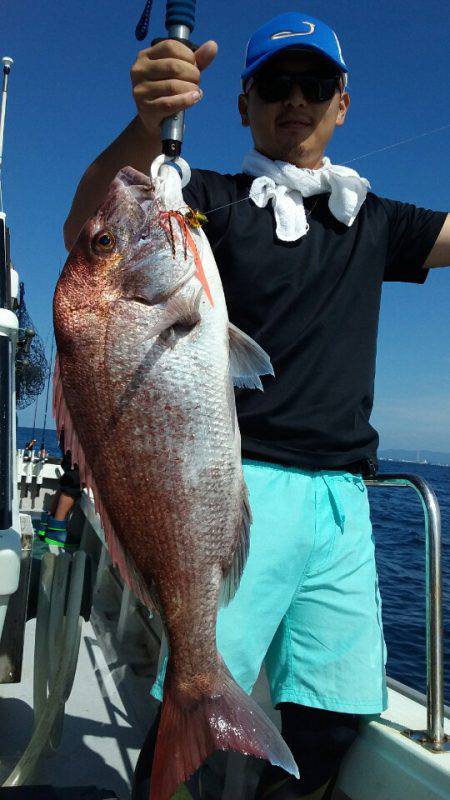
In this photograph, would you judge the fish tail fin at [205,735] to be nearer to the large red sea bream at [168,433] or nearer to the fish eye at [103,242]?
the large red sea bream at [168,433]

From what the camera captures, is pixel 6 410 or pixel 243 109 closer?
pixel 243 109

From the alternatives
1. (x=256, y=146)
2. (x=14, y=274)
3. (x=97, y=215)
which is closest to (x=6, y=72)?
(x=14, y=274)

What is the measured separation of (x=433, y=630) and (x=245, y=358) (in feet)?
4.21

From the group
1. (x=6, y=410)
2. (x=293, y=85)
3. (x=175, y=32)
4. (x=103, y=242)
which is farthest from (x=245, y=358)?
(x=6, y=410)

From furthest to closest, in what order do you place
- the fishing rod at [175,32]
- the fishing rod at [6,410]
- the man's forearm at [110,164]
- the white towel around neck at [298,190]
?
1. the fishing rod at [6,410]
2. the white towel around neck at [298,190]
3. the man's forearm at [110,164]
4. the fishing rod at [175,32]

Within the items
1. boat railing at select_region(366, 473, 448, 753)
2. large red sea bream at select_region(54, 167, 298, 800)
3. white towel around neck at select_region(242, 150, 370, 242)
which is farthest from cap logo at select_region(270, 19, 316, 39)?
boat railing at select_region(366, 473, 448, 753)

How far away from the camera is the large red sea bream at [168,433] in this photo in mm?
1699

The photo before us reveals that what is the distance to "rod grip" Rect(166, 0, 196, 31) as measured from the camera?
5.64 ft

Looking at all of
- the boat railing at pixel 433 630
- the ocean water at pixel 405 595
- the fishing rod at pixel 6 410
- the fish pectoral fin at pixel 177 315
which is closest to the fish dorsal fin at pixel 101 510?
the fish pectoral fin at pixel 177 315

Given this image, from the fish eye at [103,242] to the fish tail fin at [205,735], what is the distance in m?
1.25

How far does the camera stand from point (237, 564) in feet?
5.95

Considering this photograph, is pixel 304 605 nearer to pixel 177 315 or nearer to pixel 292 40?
pixel 177 315

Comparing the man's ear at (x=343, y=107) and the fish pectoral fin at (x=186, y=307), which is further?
the man's ear at (x=343, y=107)

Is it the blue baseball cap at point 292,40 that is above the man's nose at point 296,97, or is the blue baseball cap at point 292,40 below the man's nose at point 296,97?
above
